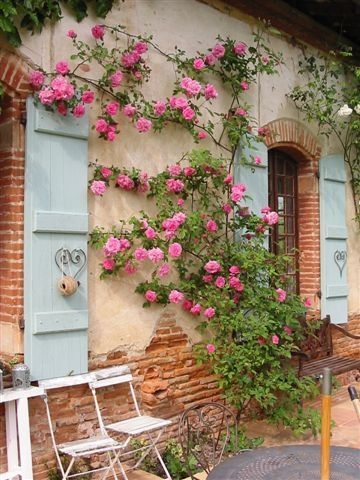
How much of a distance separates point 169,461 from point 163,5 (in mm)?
3860

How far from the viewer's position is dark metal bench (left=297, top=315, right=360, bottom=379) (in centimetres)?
602

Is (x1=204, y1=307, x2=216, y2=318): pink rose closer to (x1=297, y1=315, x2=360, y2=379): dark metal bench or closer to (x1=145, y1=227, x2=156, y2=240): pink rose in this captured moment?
(x1=145, y1=227, x2=156, y2=240): pink rose

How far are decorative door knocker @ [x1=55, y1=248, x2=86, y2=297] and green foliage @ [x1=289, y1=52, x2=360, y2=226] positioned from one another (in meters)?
3.43

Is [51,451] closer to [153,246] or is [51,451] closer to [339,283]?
[153,246]

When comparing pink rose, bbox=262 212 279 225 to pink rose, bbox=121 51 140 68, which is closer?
pink rose, bbox=121 51 140 68

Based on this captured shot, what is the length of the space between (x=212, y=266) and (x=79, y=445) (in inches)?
72.0

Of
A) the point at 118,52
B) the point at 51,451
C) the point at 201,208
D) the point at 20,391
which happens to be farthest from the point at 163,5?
the point at 51,451

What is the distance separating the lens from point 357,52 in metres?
7.34

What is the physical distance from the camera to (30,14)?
12.4ft

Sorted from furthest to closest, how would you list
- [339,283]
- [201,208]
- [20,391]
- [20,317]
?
1. [339,283]
2. [201,208]
3. [20,317]
4. [20,391]

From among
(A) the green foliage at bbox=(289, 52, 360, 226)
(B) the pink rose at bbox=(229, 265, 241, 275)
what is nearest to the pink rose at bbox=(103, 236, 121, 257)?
(B) the pink rose at bbox=(229, 265, 241, 275)

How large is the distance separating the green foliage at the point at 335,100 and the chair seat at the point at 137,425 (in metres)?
3.85

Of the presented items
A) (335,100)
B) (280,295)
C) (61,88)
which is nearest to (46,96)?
(61,88)

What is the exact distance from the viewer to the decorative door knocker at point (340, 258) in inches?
267
